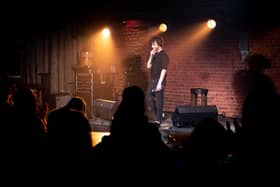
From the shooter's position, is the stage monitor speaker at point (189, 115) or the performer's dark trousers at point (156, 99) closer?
the stage monitor speaker at point (189, 115)

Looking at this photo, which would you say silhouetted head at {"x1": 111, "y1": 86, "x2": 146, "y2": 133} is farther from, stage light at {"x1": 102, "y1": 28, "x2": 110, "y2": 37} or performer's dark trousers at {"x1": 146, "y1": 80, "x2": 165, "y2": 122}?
stage light at {"x1": 102, "y1": 28, "x2": 110, "y2": 37}

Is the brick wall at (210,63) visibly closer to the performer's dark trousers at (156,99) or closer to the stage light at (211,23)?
the stage light at (211,23)

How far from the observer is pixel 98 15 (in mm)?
13125

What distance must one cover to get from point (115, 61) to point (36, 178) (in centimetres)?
979

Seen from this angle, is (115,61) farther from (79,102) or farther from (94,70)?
(79,102)

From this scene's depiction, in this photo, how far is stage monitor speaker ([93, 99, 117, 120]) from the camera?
1055 cm

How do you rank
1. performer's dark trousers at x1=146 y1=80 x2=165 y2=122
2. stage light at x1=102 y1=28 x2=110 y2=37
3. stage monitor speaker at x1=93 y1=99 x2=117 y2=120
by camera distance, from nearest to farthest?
performer's dark trousers at x1=146 y1=80 x2=165 y2=122 → stage monitor speaker at x1=93 y1=99 x2=117 y2=120 → stage light at x1=102 y1=28 x2=110 y2=37

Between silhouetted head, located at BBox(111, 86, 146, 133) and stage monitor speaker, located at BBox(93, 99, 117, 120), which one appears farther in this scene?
stage monitor speaker, located at BBox(93, 99, 117, 120)

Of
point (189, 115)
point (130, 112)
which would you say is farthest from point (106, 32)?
point (130, 112)

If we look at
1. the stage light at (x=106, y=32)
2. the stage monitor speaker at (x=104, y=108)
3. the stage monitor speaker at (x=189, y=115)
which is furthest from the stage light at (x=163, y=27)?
→ the stage monitor speaker at (x=189, y=115)

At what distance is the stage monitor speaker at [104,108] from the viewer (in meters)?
10.5

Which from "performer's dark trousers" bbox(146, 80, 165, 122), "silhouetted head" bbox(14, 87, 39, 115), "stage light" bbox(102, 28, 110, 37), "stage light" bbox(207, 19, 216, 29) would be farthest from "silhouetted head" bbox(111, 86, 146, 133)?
"stage light" bbox(102, 28, 110, 37)

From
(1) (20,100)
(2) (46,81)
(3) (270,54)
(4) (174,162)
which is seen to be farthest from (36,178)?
(2) (46,81)

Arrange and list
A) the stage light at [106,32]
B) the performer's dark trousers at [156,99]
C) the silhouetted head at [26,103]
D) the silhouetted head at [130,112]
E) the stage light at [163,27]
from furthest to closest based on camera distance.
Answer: the stage light at [106,32], the stage light at [163,27], the performer's dark trousers at [156,99], the silhouetted head at [26,103], the silhouetted head at [130,112]
